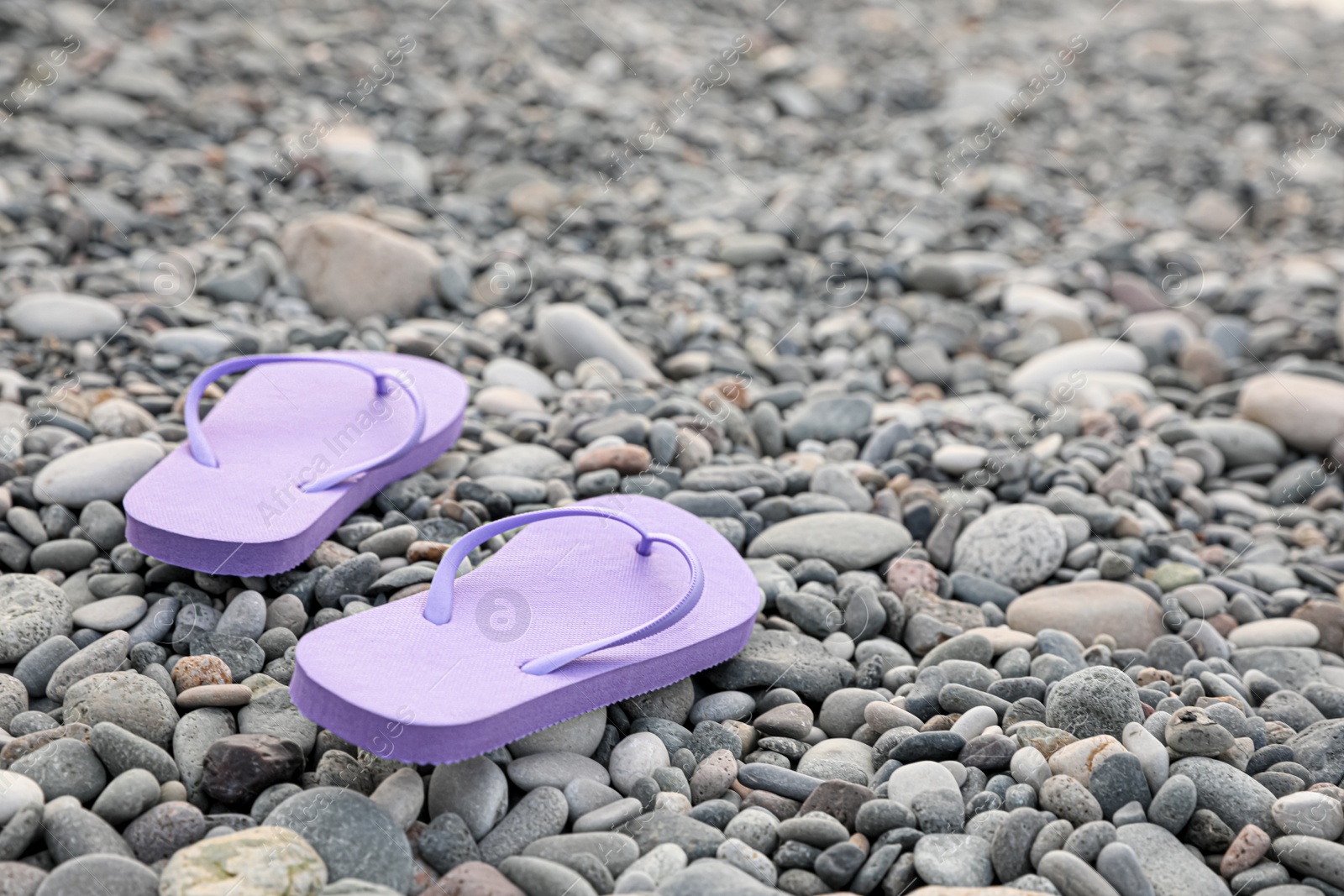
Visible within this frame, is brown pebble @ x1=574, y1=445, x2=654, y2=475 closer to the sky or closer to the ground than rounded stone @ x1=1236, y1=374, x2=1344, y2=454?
closer to the ground

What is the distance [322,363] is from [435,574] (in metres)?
0.89

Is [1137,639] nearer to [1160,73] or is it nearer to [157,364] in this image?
[157,364]

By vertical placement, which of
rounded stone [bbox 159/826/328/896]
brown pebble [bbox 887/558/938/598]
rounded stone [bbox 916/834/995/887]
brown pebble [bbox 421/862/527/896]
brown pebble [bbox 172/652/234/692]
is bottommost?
brown pebble [bbox 172/652/234/692]

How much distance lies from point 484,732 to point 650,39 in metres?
5.20

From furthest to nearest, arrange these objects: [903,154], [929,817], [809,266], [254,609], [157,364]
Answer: [903,154] → [809,266] → [157,364] → [254,609] → [929,817]

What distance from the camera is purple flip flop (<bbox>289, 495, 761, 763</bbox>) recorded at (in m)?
1.54

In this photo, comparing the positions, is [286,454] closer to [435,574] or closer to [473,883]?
[435,574]

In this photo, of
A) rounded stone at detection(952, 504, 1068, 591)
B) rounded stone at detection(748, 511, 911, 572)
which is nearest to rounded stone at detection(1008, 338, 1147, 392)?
rounded stone at detection(952, 504, 1068, 591)

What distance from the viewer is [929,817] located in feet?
5.23

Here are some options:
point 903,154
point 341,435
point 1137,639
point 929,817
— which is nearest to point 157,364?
point 341,435

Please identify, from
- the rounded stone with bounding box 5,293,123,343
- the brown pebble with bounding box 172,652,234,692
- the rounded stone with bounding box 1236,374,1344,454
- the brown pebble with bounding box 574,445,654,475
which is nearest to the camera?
the brown pebble with bounding box 172,652,234,692

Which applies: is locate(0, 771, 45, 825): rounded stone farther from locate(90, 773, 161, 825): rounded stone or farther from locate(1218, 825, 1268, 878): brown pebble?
locate(1218, 825, 1268, 878): brown pebble

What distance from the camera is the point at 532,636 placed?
177cm

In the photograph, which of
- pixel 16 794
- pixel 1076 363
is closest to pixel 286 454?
pixel 16 794
